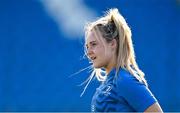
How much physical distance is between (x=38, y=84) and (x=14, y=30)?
573 millimetres

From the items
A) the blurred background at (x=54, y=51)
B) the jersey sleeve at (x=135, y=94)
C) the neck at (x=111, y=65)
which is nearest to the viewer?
the jersey sleeve at (x=135, y=94)

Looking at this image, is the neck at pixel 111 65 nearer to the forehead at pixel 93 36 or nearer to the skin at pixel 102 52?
the skin at pixel 102 52

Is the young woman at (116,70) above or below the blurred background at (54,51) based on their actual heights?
below

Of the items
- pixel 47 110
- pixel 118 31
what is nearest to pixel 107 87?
pixel 118 31

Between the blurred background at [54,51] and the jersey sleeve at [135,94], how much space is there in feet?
11.2

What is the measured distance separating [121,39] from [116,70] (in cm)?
15

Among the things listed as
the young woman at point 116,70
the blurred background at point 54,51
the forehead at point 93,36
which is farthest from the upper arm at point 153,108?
the blurred background at point 54,51

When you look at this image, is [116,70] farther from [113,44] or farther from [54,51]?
[54,51]

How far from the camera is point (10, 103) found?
19.8ft

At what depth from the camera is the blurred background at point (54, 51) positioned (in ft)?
19.8

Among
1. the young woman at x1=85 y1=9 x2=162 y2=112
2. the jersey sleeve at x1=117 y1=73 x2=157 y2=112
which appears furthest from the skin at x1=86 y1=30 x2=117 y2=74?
the jersey sleeve at x1=117 y1=73 x2=157 y2=112

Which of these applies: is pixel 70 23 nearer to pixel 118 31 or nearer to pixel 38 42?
pixel 38 42

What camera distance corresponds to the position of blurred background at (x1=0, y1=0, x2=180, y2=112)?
6.04m

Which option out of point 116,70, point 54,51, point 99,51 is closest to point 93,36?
point 99,51
